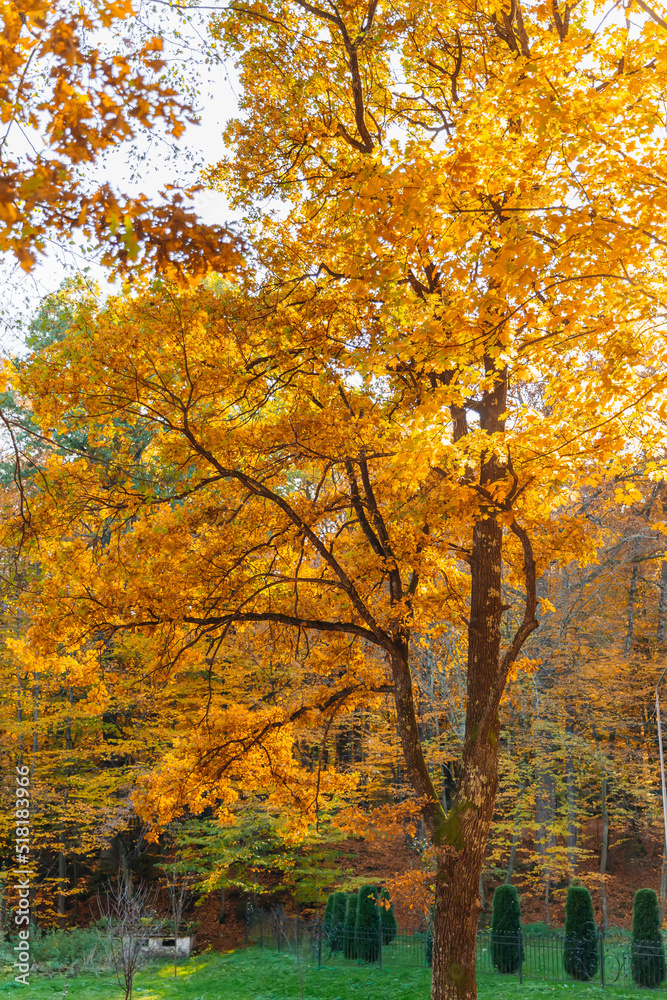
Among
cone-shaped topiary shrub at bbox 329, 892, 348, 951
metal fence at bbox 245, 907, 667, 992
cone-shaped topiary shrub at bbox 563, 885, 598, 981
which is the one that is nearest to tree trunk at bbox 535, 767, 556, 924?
metal fence at bbox 245, 907, 667, 992

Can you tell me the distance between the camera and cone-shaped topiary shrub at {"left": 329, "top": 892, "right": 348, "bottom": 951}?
14531 millimetres

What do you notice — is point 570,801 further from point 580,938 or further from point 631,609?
point 631,609

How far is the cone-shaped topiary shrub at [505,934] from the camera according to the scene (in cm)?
1243

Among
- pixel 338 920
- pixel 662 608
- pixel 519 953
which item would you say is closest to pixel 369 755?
pixel 338 920

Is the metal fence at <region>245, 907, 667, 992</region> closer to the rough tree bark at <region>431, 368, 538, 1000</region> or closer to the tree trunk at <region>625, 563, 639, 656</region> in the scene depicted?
the tree trunk at <region>625, 563, 639, 656</region>

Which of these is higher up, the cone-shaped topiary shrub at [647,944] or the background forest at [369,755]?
the background forest at [369,755]

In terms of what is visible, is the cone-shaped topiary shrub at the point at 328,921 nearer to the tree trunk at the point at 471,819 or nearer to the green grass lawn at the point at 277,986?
the green grass lawn at the point at 277,986

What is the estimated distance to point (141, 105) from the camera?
316 centimetres

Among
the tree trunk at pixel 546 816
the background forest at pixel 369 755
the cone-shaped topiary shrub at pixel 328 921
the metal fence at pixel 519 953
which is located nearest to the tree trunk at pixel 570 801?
the background forest at pixel 369 755

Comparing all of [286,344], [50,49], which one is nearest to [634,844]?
[286,344]

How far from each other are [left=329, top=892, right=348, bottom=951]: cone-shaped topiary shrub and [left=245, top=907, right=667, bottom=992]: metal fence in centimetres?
2

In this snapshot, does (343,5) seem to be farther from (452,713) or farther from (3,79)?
(452,713)

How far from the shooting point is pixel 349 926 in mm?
14484

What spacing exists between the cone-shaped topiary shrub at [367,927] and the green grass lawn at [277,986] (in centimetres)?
47
